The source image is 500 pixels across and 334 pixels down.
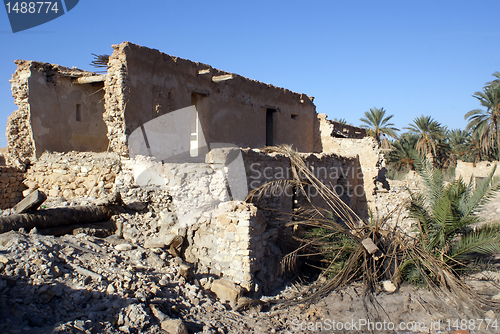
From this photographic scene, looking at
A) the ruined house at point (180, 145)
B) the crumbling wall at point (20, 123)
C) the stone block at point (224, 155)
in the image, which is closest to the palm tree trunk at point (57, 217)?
the ruined house at point (180, 145)

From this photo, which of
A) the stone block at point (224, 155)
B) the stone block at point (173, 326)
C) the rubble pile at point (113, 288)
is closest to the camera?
the rubble pile at point (113, 288)

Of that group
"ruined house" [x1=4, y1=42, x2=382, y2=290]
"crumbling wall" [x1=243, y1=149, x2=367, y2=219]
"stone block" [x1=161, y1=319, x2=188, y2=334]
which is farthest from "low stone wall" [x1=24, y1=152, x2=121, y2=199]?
"stone block" [x1=161, y1=319, x2=188, y2=334]

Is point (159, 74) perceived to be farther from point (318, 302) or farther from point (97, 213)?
point (318, 302)

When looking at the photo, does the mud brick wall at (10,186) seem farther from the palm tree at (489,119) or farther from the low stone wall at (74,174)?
the palm tree at (489,119)

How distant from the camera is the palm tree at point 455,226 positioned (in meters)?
6.89

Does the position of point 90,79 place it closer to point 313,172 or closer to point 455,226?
point 313,172

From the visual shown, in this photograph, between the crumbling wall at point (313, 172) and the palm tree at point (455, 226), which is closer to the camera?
the palm tree at point (455, 226)

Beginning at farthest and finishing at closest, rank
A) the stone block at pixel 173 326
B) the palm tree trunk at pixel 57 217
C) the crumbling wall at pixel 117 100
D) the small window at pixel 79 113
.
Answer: the small window at pixel 79 113 < the crumbling wall at pixel 117 100 < the palm tree trunk at pixel 57 217 < the stone block at pixel 173 326

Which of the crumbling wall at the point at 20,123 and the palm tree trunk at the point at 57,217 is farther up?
the crumbling wall at the point at 20,123

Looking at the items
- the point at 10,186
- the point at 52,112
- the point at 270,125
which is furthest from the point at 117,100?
the point at 270,125

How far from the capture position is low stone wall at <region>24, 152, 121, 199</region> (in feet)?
27.2

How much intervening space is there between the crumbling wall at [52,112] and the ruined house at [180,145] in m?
0.03

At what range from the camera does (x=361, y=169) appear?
12.5 metres

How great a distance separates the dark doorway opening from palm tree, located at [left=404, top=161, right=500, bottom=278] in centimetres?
662
